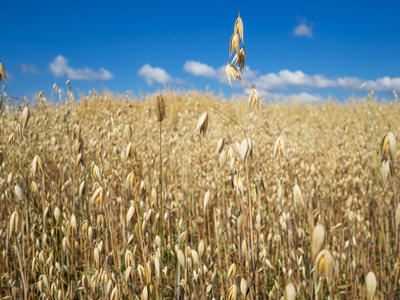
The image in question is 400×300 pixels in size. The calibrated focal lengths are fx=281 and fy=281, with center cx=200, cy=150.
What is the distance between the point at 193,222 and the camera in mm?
2168

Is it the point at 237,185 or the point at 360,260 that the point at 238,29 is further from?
the point at 360,260

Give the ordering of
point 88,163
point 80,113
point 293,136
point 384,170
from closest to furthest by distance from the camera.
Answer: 1. point 384,170
2. point 88,163
3. point 293,136
4. point 80,113

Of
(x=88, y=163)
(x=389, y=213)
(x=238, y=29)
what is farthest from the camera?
(x=88, y=163)

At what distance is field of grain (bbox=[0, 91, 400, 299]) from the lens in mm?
1105

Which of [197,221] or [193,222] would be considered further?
[197,221]

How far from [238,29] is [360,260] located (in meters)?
1.79

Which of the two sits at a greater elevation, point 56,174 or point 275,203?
point 56,174

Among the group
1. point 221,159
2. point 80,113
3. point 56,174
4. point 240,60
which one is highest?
point 80,113

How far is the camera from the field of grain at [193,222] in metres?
1.11

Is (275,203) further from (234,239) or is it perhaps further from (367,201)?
(367,201)

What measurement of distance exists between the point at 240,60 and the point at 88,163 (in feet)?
7.49

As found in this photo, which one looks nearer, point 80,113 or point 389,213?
point 389,213

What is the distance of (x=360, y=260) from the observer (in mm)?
1912

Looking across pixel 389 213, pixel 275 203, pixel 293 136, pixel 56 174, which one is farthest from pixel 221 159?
pixel 293 136
